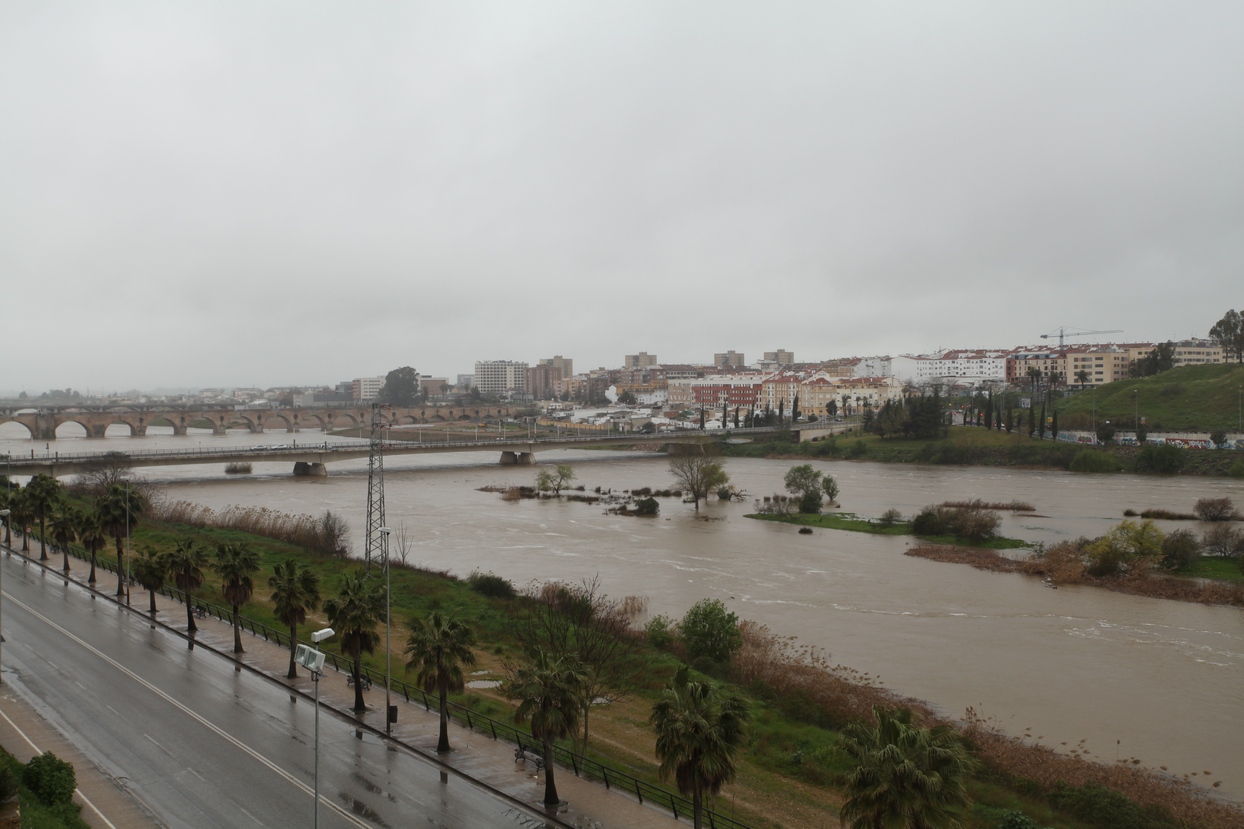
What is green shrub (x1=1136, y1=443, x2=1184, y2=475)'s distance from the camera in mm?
53000

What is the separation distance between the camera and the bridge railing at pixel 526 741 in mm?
11258

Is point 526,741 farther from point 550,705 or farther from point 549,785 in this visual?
point 550,705

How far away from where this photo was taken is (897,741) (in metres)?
7.99

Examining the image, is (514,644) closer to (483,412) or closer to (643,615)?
(643,615)

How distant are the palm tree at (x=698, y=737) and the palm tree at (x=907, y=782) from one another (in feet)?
5.73

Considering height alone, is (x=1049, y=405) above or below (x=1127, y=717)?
above

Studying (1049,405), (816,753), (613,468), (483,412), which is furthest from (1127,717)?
(483,412)

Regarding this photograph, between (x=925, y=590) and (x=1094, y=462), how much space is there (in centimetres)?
3535

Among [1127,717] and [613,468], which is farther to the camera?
[613,468]

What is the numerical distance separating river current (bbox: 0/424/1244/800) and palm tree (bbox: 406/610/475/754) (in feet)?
29.5

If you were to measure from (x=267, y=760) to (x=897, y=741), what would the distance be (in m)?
8.61

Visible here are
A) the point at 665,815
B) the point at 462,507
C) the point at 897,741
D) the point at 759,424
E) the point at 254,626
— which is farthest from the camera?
the point at 759,424

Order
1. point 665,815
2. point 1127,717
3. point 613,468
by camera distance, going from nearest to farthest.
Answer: point 665,815 < point 1127,717 < point 613,468

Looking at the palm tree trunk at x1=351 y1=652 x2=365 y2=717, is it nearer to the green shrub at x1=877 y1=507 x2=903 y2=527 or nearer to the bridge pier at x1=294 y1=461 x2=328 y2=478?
the green shrub at x1=877 y1=507 x2=903 y2=527
